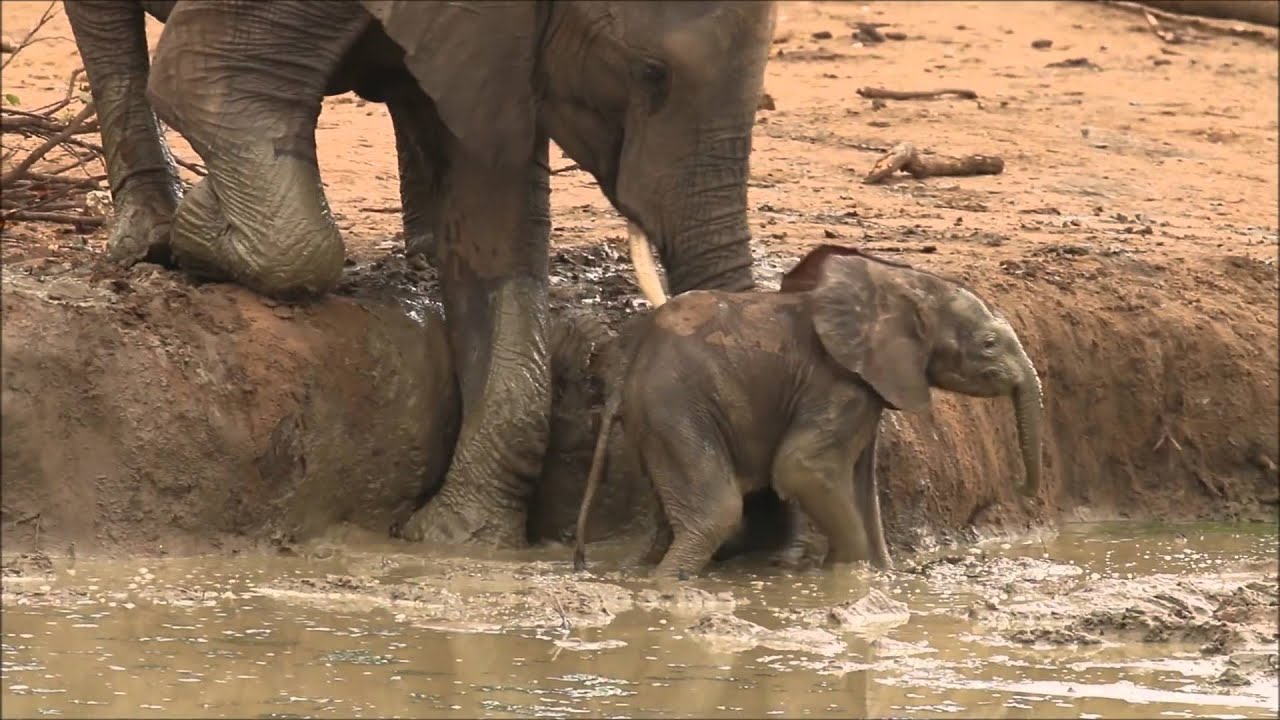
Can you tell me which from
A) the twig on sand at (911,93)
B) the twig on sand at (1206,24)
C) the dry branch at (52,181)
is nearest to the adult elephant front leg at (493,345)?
the dry branch at (52,181)

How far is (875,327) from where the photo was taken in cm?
651

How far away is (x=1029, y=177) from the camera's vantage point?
36.3 ft

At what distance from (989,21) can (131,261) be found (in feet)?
28.8

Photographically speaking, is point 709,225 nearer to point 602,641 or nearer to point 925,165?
point 602,641

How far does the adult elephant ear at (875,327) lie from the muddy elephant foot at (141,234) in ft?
6.10

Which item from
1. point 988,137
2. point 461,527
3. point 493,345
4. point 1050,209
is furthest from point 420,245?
point 988,137

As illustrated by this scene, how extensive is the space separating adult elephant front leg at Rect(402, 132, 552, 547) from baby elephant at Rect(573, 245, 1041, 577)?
1.13 feet

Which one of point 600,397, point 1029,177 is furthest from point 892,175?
point 600,397

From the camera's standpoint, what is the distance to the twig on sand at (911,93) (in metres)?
12.6

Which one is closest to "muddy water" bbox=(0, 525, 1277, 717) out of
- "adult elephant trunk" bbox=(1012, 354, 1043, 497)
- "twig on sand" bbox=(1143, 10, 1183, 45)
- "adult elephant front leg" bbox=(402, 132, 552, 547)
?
"adult elephant front leg" bbox=(402, 132, 552, 547)

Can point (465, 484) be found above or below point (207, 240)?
below

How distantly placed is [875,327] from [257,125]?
173cm

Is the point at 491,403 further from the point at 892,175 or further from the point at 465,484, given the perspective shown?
the point at 892,175

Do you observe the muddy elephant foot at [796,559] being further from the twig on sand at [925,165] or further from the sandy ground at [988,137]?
the twig on sand at [925,165]
